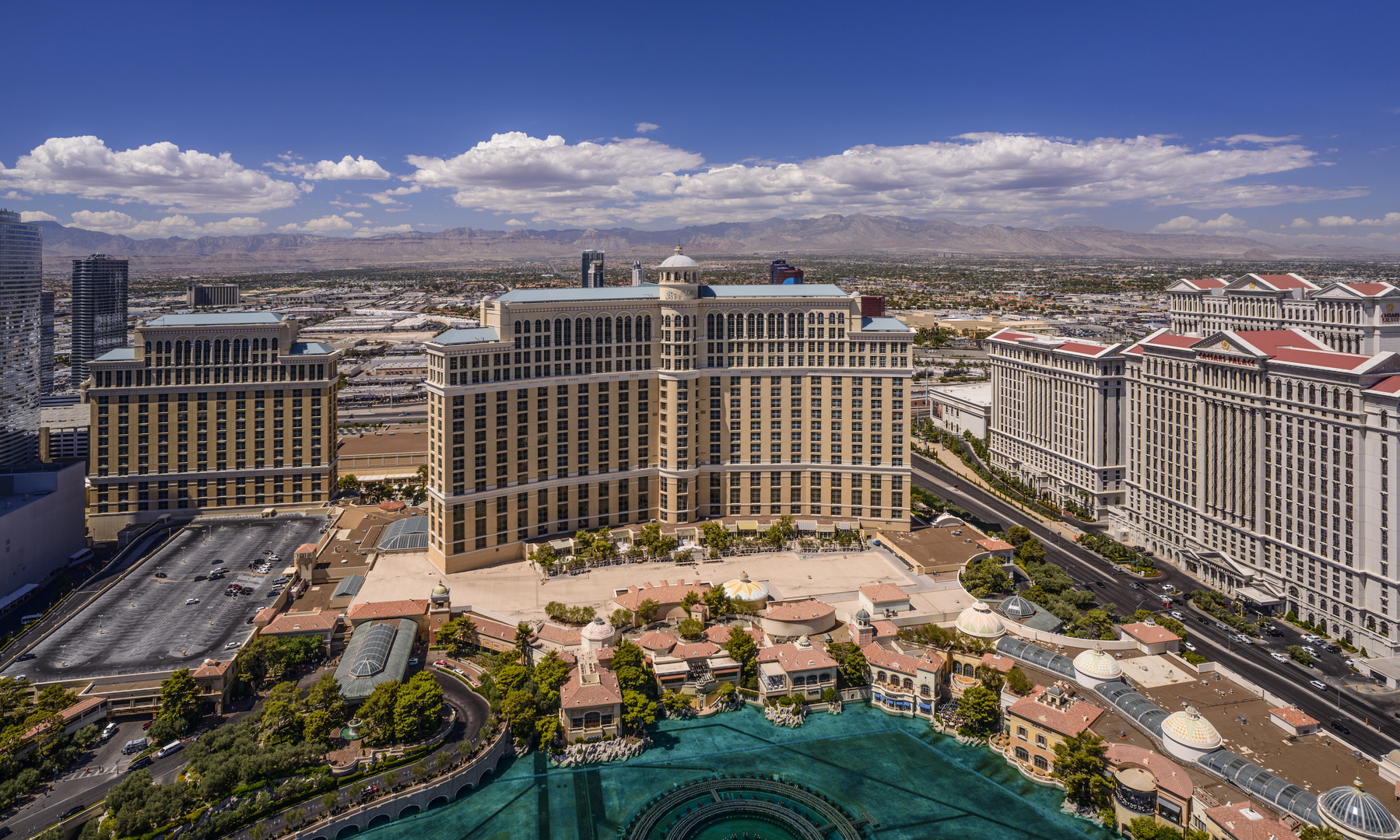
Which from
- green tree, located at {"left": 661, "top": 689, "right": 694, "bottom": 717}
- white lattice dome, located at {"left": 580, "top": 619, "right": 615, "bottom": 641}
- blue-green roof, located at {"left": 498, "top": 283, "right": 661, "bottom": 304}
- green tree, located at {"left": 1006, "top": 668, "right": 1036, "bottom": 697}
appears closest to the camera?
green tree, located at {"left": 1006, "top": 668, "right": 1036, "bottom": 697}

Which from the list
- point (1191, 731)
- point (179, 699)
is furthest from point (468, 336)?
point (1191, 731)

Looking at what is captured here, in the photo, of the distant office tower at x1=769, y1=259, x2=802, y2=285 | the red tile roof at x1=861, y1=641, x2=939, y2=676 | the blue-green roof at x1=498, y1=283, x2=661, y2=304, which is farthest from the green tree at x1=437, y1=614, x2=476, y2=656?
the distant office tower at x1=769, y1=259, x2=802, y2=285

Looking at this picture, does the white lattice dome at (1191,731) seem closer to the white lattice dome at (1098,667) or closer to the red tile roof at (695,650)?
the white lattice dome at (1098,667)

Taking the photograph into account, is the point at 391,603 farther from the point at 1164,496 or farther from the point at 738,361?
the point at 1164,496

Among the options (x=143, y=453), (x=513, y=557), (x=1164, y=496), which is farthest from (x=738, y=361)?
(x=143, y=453)

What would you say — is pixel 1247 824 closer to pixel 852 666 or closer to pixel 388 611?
pixel 852 666

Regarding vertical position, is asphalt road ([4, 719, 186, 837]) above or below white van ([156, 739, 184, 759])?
below

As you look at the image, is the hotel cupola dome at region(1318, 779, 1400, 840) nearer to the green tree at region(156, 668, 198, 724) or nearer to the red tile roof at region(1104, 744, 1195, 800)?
the red tile roof at region(1104, 744, 1195, 800)
